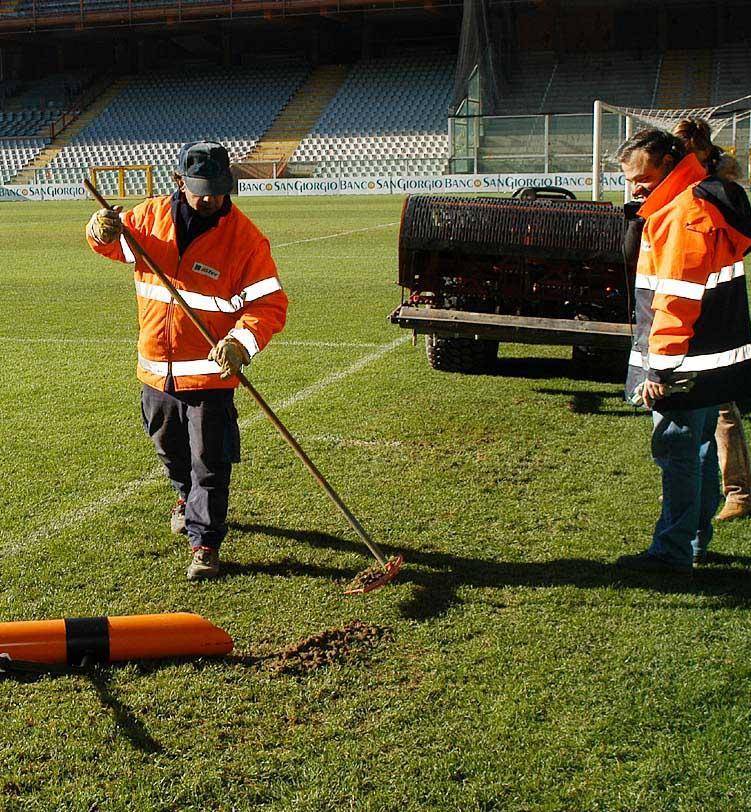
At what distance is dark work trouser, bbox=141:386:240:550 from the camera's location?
4828mm

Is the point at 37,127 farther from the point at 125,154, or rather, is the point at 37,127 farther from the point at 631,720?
the point at 631,720

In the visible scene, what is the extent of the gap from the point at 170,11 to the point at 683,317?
4491 cm

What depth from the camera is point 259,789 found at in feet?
10.5

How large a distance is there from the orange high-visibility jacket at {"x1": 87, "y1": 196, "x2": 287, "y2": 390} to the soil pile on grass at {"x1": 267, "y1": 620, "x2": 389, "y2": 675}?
4.10ft

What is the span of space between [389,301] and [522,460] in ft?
22.0

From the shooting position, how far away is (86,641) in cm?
391

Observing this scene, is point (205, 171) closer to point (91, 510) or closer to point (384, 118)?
point (91, 510)

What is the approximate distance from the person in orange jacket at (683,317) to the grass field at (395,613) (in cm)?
40

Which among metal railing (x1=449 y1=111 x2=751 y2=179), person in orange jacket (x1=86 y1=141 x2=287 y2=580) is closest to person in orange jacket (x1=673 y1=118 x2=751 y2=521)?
person in orange jacket (x1=86 y1=141 x2=287 y2=580)

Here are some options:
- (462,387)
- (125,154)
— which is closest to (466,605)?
(462,387)

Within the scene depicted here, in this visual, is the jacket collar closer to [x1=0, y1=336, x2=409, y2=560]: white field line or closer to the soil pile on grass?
the soil pile on grass

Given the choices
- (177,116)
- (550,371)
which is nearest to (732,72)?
(177,116)

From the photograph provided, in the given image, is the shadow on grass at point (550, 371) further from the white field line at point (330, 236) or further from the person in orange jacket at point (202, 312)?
the white field line at point (330, 236)

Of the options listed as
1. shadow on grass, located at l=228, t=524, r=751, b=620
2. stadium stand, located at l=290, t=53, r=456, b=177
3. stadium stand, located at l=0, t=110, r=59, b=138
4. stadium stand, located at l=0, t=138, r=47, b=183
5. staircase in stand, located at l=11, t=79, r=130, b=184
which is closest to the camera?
shadow on grass, located at l=228, t=524, r=751, b=620
